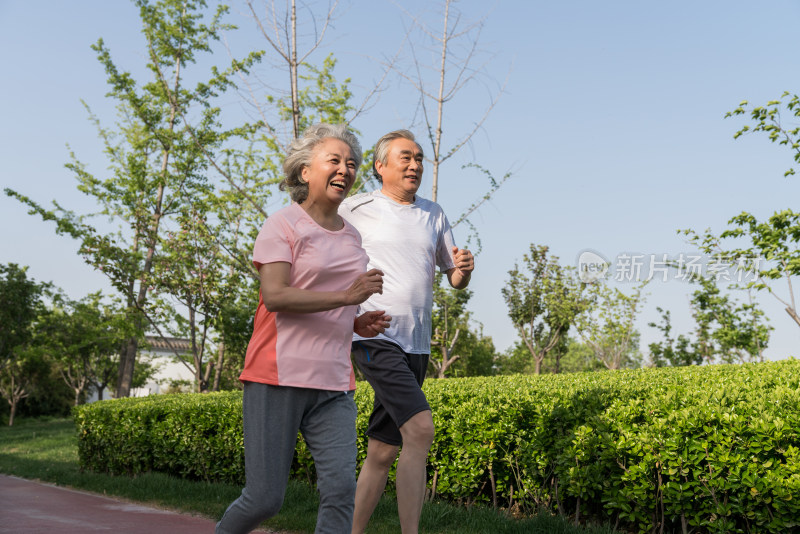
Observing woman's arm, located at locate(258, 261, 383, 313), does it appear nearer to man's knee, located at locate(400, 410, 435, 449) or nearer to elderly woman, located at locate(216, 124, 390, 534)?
elderly woman, located at locate(216, 124, 390, 534)

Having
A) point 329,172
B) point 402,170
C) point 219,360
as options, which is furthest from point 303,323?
point 219,360

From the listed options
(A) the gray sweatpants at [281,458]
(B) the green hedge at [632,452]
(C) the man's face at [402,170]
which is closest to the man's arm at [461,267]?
(C) the man's face at [402,170]

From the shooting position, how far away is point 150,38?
16.9 meters

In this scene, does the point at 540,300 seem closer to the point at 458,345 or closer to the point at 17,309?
the point at 458,345

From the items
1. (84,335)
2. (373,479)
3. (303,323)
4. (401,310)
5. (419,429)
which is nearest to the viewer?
(303,323)

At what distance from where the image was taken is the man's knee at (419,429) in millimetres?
3385

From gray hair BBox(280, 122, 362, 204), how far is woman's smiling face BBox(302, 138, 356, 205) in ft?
0.11

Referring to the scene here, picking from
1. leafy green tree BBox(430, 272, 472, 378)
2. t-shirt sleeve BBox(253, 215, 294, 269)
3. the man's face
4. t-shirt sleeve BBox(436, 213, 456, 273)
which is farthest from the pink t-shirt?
leafy green tree BBox(430, 272, 472, 378)

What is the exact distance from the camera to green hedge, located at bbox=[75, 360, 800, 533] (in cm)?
396

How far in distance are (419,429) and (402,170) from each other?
4.45 feet

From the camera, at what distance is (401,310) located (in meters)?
3.56

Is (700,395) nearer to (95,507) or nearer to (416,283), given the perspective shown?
(416,283)

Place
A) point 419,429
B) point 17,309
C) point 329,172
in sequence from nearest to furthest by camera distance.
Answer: point 329,172 → point 419,429 → point 17,309

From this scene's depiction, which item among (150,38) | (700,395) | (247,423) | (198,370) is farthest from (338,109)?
(247,423)
